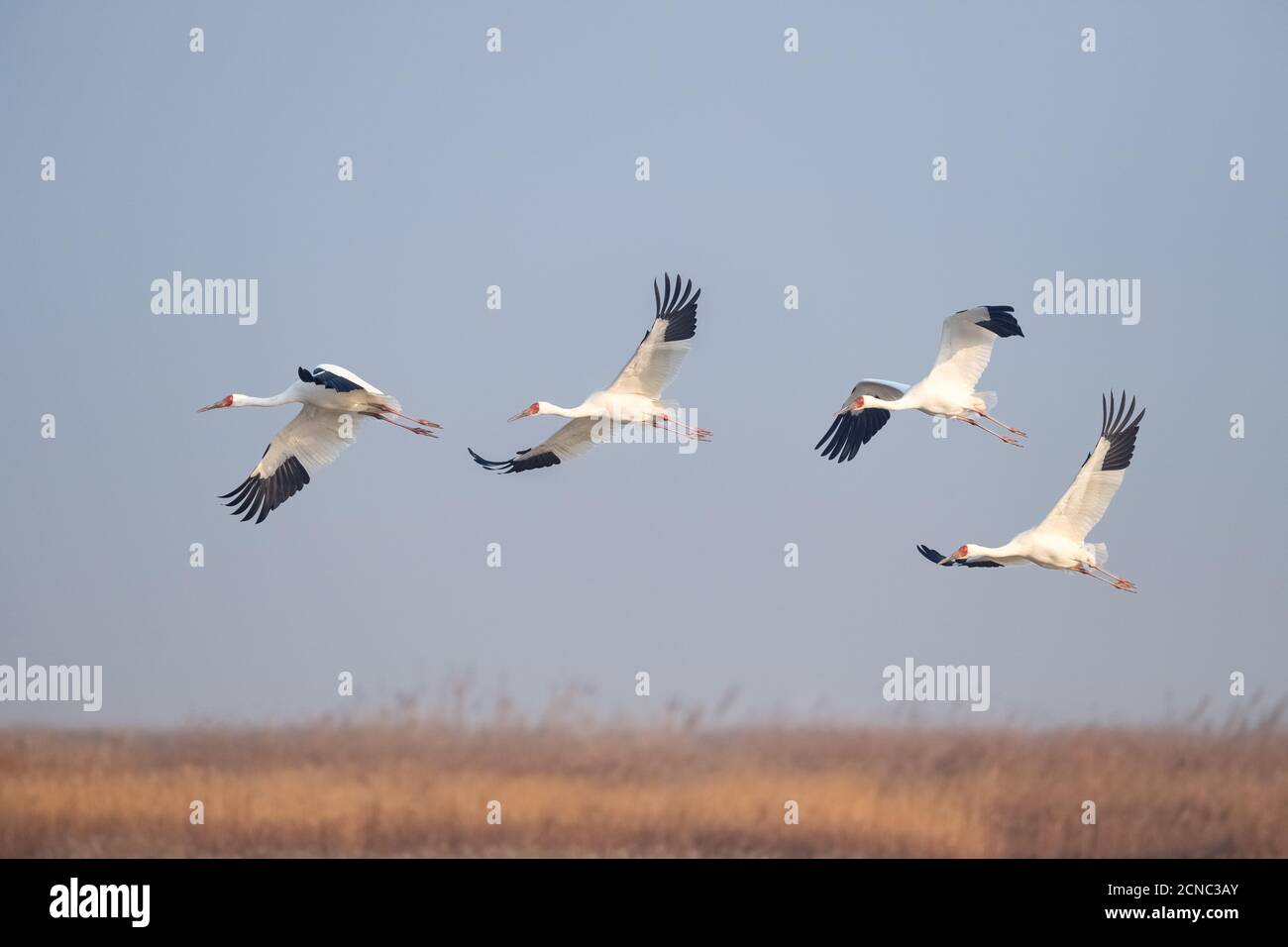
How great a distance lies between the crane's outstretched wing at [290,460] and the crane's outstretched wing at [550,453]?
1654mm

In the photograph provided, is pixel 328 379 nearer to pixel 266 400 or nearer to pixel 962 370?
pixel 266 400

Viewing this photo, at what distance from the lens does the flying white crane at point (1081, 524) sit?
2358cm

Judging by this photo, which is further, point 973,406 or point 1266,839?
point 1266,839

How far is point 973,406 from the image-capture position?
83.3 feet

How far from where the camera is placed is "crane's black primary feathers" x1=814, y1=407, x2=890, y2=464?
2734 cm

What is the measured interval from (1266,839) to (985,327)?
28.7 feet

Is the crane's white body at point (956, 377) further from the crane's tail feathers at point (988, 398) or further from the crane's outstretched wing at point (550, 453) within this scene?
the crane's outstretched wing at point (550, 453)

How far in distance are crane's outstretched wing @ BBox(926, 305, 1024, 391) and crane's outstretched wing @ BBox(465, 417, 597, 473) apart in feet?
14.3

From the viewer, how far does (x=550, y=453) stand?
27328mm

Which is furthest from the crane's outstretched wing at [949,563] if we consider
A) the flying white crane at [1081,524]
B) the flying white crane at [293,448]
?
the flying white crane at [293,448]

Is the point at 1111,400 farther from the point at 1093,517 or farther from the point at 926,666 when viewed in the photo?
the point at 926,666

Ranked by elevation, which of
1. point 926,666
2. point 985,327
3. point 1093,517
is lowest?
point 926,666

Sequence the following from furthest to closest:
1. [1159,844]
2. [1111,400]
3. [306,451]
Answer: [1159,844] < [306,451] < [1111,400]
